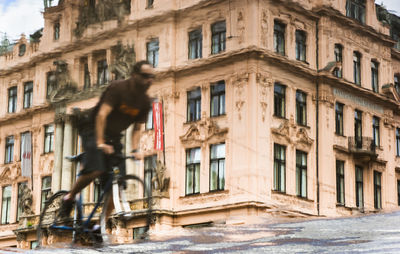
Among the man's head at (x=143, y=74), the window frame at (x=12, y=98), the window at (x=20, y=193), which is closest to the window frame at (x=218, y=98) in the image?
the window at (x=20, y=193)

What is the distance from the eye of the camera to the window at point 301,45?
31.3m

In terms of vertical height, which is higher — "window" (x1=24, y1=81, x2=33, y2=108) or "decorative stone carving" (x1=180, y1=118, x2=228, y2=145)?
"window" (x1=24, y1=81, x2=33, y2=108)

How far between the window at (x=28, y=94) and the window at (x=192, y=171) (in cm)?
853

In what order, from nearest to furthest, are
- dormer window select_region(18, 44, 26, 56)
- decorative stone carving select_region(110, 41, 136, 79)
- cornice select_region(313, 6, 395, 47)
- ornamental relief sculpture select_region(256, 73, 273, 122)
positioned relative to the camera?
decorative stone carving select_region(110, 41, 136, 79) < ornamental relief sculpture select_region(256, 73, 273, 122) < cornice select_region(313, 6, 395, 47) < dormer window select_region(18, 44, 26, 56)

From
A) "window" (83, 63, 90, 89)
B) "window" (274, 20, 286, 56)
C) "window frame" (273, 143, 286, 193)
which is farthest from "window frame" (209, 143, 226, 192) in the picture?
"window" (83, 63, 90, 89)

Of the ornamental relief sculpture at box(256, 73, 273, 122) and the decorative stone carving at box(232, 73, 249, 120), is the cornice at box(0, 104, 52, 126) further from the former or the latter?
the ornamental relief sculpture at box(256, 73, 273, 122)

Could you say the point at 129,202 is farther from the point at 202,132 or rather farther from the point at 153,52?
the point at 202,132

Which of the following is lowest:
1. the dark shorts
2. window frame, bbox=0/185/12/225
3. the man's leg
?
the man's leg

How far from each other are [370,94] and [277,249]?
889 inches

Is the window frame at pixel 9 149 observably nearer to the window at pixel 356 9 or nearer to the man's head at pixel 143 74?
the window at pixel 356 9

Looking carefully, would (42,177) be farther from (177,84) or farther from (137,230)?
(137,230)

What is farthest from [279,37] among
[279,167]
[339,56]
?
[279,167]

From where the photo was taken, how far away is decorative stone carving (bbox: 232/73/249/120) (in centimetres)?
2913

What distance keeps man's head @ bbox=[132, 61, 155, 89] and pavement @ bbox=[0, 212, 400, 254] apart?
2.70 metres
